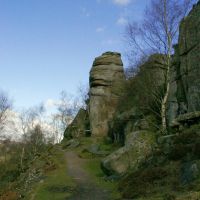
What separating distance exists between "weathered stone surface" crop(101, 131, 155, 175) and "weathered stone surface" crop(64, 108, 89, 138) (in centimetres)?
3941

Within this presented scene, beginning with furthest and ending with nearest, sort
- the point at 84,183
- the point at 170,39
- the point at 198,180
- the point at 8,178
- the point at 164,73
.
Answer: the point at 8,178 < the point at 164,73 < the point at 170,39 < the point at 84,183 < the point at 198,180

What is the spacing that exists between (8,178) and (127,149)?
1677 cm

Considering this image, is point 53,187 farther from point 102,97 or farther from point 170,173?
point 102,97

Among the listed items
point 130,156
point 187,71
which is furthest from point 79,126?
point 130,156

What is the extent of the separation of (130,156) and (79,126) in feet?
139

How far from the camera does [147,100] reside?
34.6 metres

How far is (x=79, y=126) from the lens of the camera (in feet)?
213

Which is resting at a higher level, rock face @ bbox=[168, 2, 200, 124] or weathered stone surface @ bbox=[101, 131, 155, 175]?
rock face @ bbox=[168, 2, 200, 124]

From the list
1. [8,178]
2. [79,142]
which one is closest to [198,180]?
[8,178]

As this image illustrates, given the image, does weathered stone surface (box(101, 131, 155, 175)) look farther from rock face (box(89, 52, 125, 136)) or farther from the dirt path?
rock face (box(89, 52, 125, 136))

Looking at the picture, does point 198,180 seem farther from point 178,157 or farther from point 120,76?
point 120,76

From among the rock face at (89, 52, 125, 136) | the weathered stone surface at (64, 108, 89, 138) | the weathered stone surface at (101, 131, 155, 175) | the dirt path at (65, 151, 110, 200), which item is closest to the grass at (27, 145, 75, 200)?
the dirt path at (65, 151, 110, 200)

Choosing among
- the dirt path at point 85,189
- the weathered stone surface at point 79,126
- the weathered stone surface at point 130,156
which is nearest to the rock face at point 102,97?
the weathered stone surface at point 79,126

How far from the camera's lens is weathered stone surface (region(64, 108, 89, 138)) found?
209ft
